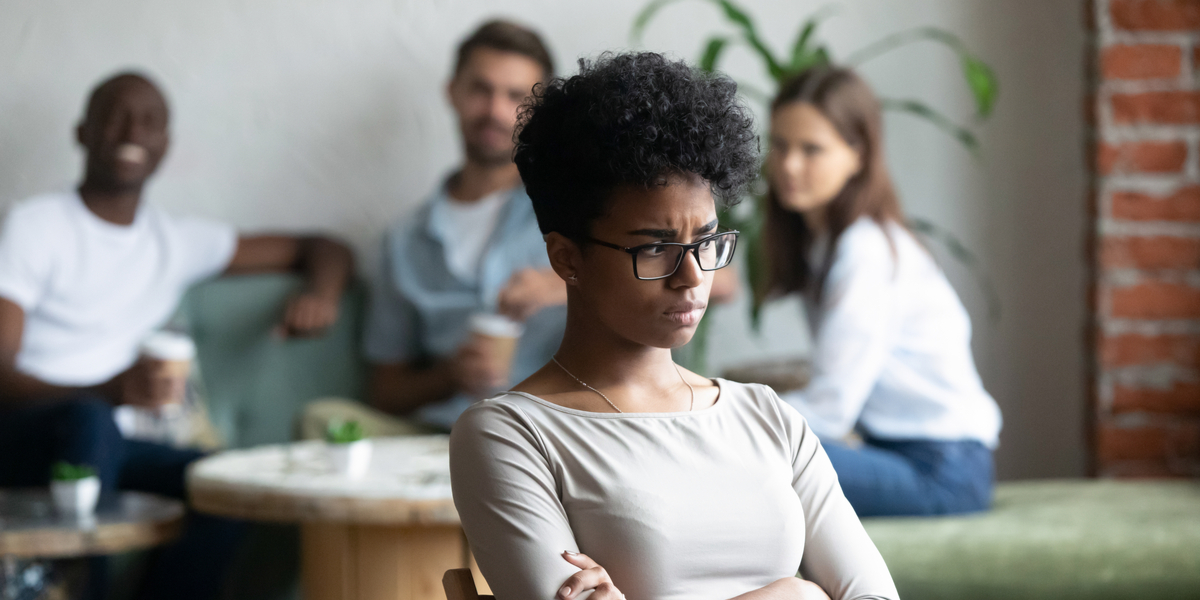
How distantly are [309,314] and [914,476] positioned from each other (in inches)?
61.4

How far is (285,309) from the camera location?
272 cm

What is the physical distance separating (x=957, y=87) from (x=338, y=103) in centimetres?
176

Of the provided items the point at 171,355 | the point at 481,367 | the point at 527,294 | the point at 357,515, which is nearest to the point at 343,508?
the point at 357,515

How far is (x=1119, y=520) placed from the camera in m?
1.85

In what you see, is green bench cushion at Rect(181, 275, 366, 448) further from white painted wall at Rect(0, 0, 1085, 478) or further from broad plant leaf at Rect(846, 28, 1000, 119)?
broad plant leaf at Rect(846, 28, 1000, 119)

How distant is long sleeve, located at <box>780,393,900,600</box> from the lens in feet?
3.00

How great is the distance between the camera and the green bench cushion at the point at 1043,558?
1.66 metres

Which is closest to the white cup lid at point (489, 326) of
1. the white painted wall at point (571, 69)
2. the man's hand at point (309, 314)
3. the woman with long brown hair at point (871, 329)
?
the woman with long brown hair at point (871, 329)

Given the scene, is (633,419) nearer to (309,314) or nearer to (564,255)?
(564,255)

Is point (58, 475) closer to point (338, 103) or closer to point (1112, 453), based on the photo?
point (338, 103)

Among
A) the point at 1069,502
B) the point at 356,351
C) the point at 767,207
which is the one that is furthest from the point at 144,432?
the point at 1069,502

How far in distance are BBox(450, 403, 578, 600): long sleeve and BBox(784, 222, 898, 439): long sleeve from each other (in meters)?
1.11

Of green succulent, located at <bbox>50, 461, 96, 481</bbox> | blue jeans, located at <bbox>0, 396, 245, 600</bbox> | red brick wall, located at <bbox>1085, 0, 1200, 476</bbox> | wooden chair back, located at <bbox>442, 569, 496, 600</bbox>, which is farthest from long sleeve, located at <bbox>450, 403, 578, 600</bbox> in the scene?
red brick wall, located at <bbox>1085, 0, 1200, 476</bbox>

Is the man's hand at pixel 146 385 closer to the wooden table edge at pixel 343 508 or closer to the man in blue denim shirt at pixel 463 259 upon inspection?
the man in blue denim shirt at pixel 463 259
